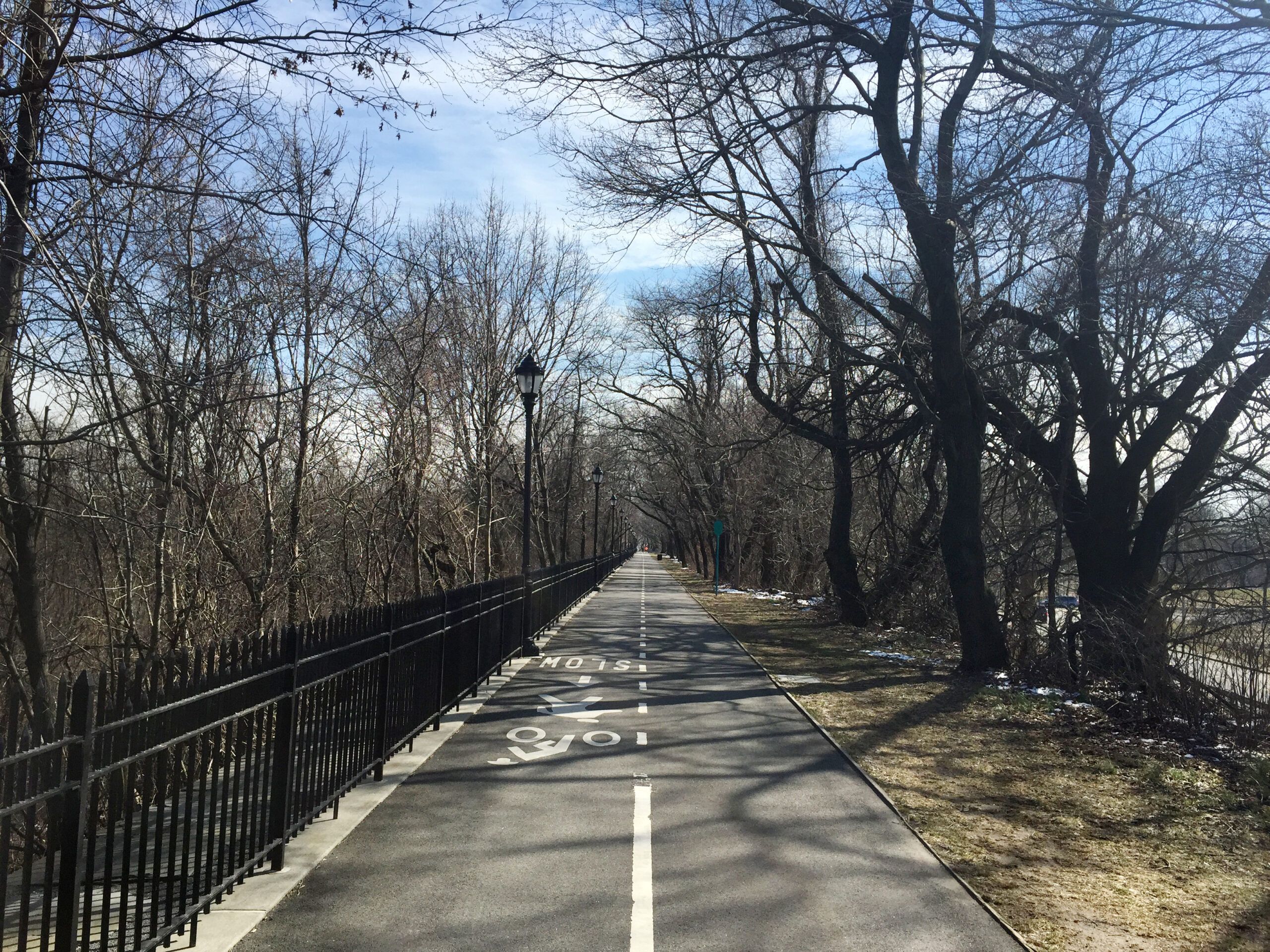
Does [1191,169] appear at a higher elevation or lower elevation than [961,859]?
higher

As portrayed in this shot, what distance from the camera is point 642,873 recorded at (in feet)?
18.9

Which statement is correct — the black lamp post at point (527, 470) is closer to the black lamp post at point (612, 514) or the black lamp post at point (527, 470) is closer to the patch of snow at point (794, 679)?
the patch of snow at point (794, 679)

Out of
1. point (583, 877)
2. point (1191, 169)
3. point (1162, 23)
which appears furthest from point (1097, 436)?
point (583, 877)

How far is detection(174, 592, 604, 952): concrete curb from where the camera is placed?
4711 mm

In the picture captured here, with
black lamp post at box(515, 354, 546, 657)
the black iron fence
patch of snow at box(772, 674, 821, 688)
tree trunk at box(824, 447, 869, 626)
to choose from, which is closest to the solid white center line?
the black iron fence

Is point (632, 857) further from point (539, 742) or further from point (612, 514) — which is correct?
point (612, 514)

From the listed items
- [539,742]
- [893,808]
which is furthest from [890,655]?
[893,808]

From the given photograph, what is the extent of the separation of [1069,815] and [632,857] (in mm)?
3614

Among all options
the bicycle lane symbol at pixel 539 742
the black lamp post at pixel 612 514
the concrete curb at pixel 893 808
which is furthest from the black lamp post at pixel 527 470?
the black lamp post at pixel 612 514

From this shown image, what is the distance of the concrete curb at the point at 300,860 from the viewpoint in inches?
185

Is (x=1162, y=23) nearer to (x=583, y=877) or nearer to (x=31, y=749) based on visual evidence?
(x=583, y=877)

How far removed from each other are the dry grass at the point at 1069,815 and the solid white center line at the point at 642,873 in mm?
1904

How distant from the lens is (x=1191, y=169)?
1180 cm

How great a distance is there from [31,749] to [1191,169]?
13107mm
